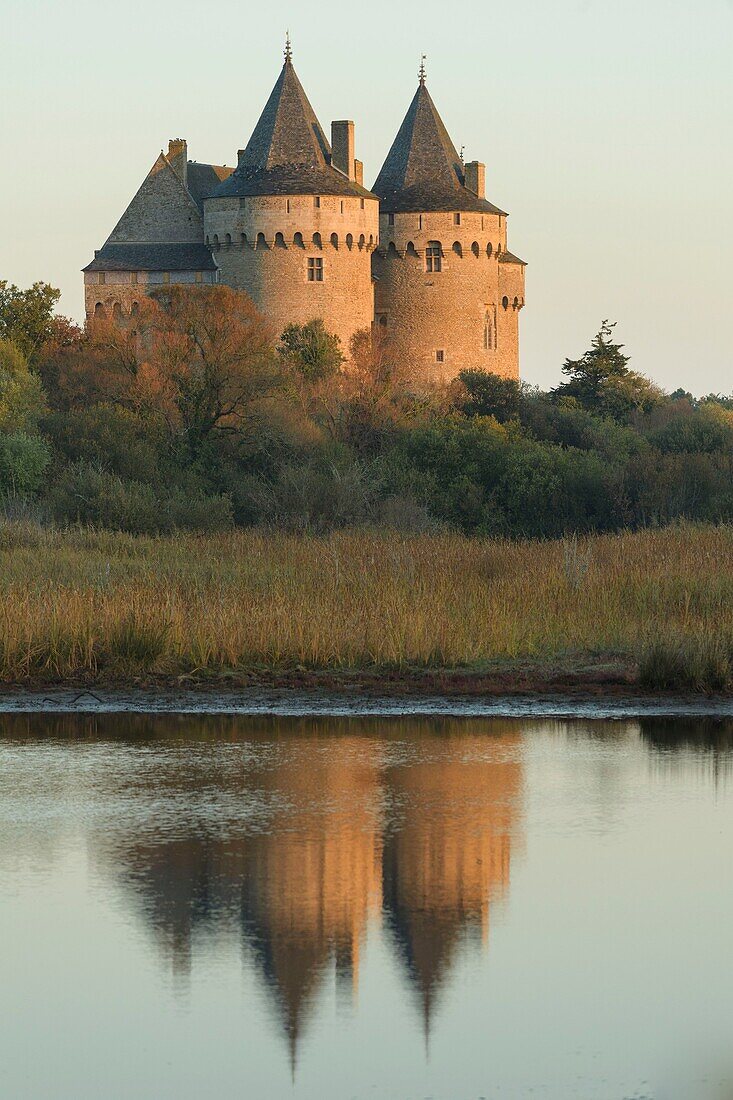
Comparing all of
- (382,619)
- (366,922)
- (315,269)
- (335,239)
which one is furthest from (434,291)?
(366,922)

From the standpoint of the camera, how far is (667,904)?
8164 millimetres

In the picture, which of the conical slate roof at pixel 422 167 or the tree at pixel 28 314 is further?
the conical slate roof at pixel 422 167

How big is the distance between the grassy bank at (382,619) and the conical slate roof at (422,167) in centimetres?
4751

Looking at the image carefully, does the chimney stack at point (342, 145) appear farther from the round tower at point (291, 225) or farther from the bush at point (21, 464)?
the bush at point (21, 464)

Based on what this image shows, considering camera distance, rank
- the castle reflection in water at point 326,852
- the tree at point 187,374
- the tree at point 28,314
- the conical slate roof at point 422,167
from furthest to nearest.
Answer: the conical slate roof at point 422,167
the tree at point 28,314
the tree at point 187,374
the castle reflection in water at point 326,852

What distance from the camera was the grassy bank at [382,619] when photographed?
1497 cm

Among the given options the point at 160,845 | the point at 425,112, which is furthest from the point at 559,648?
the point at 425,112

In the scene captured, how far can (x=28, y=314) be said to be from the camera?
56.3m

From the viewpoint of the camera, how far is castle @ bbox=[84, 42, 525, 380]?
6328 centimetres

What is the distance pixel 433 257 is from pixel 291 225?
19.1 ft

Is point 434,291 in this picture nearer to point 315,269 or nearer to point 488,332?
point 488,332

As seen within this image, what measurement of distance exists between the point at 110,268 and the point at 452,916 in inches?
2303

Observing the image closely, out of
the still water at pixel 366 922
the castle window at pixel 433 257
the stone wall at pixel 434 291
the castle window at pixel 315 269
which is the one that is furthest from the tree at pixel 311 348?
the still water at pixel 366 922

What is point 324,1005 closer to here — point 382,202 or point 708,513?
point 708,513
